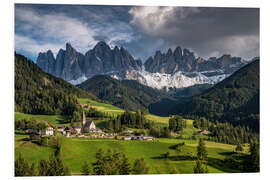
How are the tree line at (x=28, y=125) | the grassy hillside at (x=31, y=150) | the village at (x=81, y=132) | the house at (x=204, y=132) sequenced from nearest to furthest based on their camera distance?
the grassy hillside at (x=31, y=150), the village at (x=81, y=132), the tree line at (x=28, y=125), the house at (x=204, y=132)

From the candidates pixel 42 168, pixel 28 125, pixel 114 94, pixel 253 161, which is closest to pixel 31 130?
pixel 28 125

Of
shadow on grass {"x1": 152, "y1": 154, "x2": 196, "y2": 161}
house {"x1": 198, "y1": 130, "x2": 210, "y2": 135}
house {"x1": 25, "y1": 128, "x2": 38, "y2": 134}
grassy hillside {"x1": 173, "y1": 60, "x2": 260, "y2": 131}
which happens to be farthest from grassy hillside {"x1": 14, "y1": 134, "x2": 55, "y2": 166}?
grassy hillside {"x1": 173, "y1": 60, "x2": 260, "y2": 131}

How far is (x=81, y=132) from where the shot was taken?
28.2 metres

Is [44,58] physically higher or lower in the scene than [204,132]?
higher

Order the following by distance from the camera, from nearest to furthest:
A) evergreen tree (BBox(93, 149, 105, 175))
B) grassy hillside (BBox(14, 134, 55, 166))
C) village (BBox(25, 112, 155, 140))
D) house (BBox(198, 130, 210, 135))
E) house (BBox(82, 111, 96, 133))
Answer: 1. evergreen tree (BBox(93, 149, 105, 175))
2. grassy hillside (BBox(14, 134, 55, 166))
3. village (BBox(25, 112, 155, 140))
4. house (BBox(82, 111, 96, 133))
5. house (BBox(198, 130, 210, 135))

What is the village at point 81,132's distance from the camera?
23.1m

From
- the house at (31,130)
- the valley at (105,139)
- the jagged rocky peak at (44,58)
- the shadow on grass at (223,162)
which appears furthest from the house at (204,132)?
the jagged rocky peak at (44,58)

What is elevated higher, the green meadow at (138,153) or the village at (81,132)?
the village at (81,132)

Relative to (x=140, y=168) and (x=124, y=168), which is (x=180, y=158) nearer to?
(x=140, y=168)

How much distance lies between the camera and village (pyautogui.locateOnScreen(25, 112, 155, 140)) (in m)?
23.1

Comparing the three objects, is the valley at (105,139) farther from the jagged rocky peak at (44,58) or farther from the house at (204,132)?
the jagged rocky peak at (44,58)

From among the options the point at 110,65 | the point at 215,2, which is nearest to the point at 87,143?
the point at 215,2

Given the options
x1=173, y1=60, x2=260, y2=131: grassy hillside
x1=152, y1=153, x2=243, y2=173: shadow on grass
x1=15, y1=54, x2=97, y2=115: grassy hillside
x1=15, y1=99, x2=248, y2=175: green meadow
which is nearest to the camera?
x1=15, y1=99, x2=248, y2=175: green meadow

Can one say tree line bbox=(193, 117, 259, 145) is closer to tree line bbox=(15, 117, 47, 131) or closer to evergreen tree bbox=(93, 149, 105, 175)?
evergreen tree bbox=(93, 149, 105, 175)
